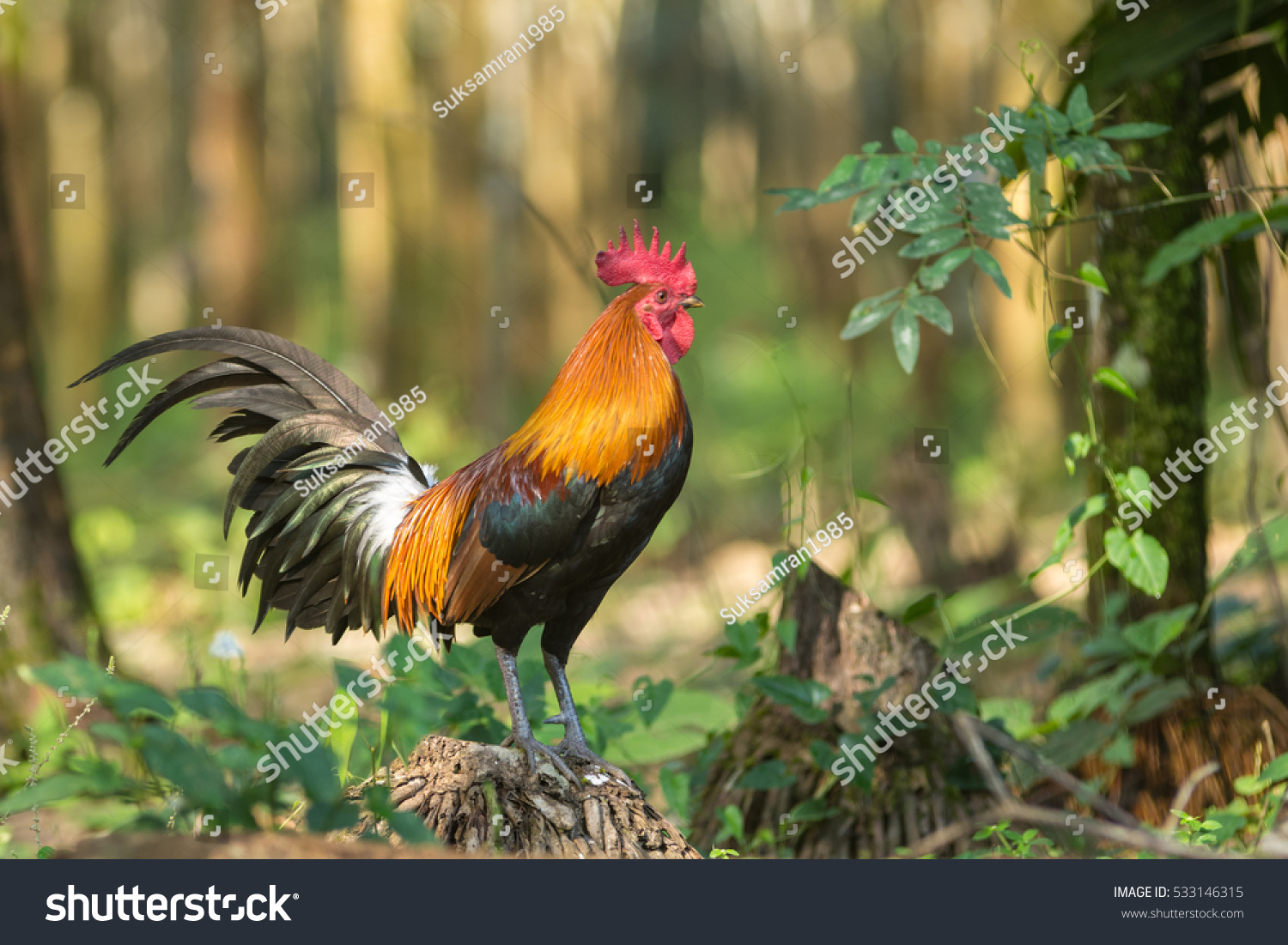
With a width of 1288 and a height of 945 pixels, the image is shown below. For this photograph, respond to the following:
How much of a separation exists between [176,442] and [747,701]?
514 inches

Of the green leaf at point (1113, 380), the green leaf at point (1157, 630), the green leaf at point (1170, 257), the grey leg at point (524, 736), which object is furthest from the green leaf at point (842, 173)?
the green leaf at point (1157, 630)

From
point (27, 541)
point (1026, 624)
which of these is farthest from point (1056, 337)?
point (27, 541)

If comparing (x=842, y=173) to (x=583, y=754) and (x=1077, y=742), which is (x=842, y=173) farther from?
(x=1077, y=742)

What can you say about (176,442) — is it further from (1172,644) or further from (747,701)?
(1172,644)

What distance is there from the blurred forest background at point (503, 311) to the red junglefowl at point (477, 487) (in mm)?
492

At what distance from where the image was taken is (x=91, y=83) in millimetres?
21141

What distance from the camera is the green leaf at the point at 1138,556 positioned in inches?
135

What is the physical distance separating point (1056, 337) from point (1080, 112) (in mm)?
678

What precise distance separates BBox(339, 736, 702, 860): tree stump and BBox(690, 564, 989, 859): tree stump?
1019mm

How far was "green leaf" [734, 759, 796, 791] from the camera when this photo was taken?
3594mm

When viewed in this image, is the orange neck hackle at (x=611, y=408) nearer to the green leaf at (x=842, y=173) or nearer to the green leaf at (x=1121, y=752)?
the green leaf at (x=842, y=173)

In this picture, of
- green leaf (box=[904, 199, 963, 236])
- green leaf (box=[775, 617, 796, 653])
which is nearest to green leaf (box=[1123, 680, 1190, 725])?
green leaf (box=[775, 617, 796, 653])

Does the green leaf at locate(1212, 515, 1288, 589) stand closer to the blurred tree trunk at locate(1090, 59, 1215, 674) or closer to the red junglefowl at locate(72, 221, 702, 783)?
the blurred tree trunk at locate(1090, 59, 1215, 674)

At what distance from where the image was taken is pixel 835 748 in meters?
3.69
